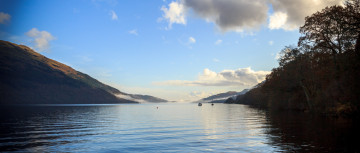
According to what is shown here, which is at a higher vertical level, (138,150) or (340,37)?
(340,37)

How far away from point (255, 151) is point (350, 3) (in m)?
31.6

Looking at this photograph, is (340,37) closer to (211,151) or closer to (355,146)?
(355,146)

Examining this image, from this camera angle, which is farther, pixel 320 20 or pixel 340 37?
pixel 320 20

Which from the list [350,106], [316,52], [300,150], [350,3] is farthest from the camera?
[316,52]

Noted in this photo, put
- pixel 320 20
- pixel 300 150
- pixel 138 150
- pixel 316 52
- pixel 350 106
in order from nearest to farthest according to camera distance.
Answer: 1. pixel 300 150
2. pixel 138 150
3. pixel 320 20
4. pixel 350 106
5. pixel 316 52

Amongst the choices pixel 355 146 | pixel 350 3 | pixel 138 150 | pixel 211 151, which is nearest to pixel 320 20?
pixel 350 3

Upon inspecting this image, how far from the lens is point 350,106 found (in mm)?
49781

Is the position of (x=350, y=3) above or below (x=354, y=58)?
above

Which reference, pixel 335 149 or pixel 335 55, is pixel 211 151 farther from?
pixel 335 55

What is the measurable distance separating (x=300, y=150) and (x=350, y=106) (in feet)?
133

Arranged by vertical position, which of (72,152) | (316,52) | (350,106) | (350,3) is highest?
(350,3)

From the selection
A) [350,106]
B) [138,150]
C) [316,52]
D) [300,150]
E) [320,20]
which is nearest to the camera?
[300,150]

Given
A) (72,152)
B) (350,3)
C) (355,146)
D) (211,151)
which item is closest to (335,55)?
(350,3)

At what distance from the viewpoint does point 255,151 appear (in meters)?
19.4
